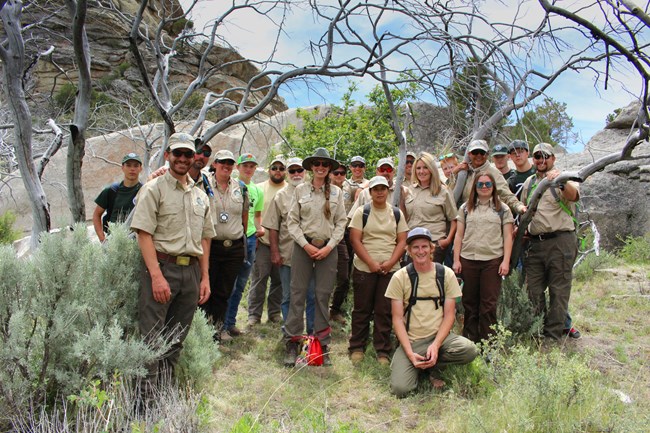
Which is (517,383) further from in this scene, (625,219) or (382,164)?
(625,219)

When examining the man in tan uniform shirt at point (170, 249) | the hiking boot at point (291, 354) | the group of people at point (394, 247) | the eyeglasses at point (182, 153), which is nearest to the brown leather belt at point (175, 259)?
the man in tan uniform shirt at point (170, 249)

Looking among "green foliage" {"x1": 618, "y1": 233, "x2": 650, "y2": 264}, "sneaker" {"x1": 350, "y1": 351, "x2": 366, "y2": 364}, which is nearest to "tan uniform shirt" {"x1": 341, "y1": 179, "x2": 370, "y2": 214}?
"sneaker" {"x1": 350, "y1": 351, "x2": 366, "y2": 364}

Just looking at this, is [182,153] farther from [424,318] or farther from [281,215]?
[424,318]

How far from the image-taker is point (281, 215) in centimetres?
596

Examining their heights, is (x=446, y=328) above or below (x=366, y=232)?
below

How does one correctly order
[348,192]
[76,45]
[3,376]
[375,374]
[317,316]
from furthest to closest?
[348,192] → [317,316] → [375,374] → [76,45] → [3,376]

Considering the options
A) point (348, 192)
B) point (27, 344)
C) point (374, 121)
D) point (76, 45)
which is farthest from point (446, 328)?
point (374, 121)

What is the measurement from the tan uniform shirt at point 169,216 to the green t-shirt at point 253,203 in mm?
2241

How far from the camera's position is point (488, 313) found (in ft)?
17.1

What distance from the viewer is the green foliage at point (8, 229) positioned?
13.8m

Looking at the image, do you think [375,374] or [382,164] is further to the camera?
[382,164]

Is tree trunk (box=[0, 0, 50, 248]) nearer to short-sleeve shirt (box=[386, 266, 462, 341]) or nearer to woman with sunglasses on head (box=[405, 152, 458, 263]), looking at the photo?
short-sleeve shirt (box=[386, 266, 462, 341])

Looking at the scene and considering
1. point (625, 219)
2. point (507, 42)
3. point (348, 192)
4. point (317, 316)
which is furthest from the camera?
point (625, 219)

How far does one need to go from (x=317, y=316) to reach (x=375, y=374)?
85 cm
